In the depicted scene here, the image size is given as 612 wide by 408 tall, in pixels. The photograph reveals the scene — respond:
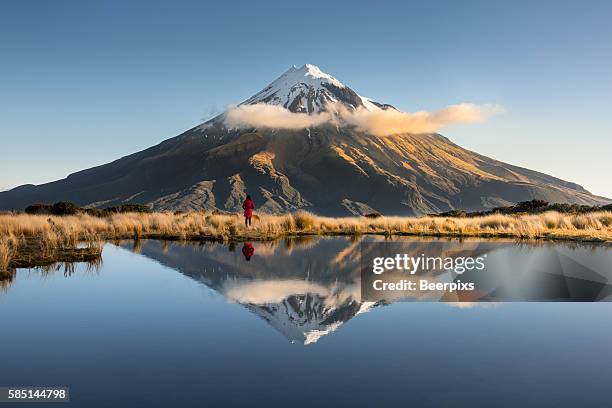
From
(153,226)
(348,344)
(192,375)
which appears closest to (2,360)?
(192,375)

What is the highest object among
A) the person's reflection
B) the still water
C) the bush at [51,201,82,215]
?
the bush at [51,201,82,215]

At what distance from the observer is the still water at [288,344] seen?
187 inches

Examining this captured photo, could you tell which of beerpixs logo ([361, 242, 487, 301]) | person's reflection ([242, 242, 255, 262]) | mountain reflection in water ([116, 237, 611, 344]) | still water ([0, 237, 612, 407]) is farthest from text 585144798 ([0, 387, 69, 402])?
person's reflection ([242, 242, 255, 262])

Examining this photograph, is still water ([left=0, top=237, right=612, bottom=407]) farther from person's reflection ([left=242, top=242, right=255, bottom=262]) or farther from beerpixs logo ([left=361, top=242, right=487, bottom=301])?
person's reflection ([left=242, top=242, right=255, bottom=262])

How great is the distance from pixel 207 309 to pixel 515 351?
4.48 metres

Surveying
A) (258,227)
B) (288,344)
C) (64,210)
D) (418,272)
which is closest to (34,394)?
(288,344)

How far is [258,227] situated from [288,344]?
20.4m

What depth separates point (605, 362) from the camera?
575 centimetres

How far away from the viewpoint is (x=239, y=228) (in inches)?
1016

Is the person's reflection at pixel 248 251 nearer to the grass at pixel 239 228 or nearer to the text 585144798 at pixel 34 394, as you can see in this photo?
the grass at pixel 239 228

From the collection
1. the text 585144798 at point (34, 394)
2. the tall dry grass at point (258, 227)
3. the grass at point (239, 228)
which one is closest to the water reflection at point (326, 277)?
the text 585144798 at point (34, 394)

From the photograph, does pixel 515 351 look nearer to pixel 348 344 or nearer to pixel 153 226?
pixel 348 344

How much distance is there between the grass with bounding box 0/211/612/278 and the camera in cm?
1997

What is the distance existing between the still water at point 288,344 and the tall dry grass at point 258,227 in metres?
9.49
